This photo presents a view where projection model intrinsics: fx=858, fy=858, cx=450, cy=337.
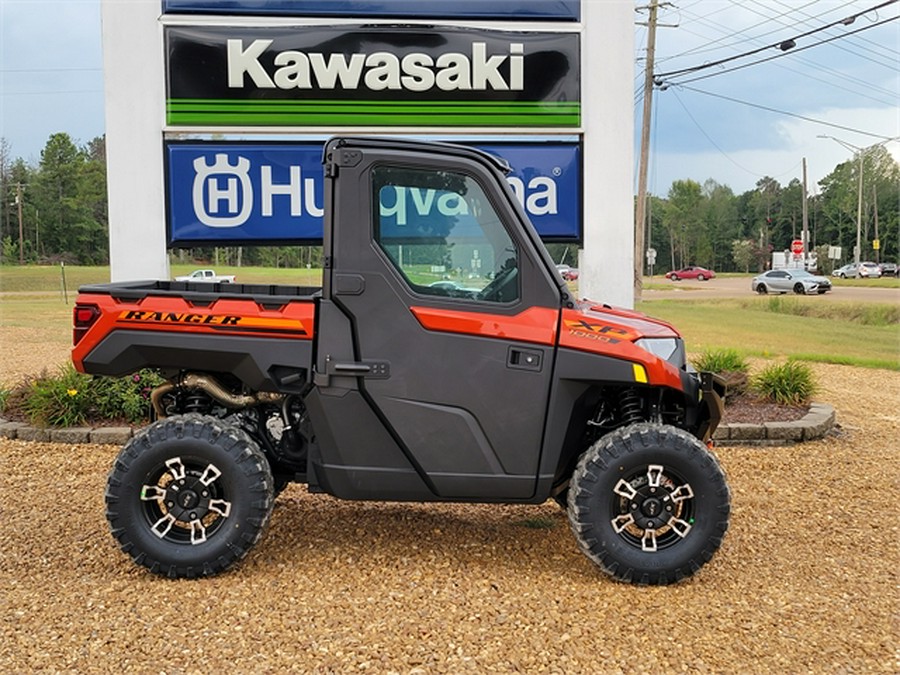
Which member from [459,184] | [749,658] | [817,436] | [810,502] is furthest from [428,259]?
[817,436]

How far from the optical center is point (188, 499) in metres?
4.21

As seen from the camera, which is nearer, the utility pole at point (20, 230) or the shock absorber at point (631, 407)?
the shock absorber at point (631, 407)

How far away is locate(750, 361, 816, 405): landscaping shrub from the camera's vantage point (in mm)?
8602

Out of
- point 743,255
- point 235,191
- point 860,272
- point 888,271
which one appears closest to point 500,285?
point 235,191

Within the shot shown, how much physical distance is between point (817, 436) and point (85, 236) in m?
26.5

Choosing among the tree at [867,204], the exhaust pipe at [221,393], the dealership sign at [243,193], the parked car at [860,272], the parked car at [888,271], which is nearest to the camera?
the exhaust pipe at [221,393]

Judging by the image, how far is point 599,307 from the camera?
15.4 ft

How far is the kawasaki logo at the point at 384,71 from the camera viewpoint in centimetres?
723

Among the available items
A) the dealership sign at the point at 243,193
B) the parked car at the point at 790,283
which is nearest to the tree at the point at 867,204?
the parked car at the point at 790,283

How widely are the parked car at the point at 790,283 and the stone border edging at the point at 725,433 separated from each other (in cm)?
2920

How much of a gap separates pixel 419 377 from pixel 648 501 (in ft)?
4.14

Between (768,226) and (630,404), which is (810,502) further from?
(768,226)

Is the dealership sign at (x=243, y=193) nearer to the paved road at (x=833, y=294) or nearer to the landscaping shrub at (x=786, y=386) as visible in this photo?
the landscaping shrub at (x=786, y=386)

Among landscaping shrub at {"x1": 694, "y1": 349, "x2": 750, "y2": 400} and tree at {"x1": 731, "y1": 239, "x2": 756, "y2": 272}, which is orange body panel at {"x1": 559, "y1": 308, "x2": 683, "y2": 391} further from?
tree at {"x1": 731, "y1": 239, "x2": 756, "y2": 272}
